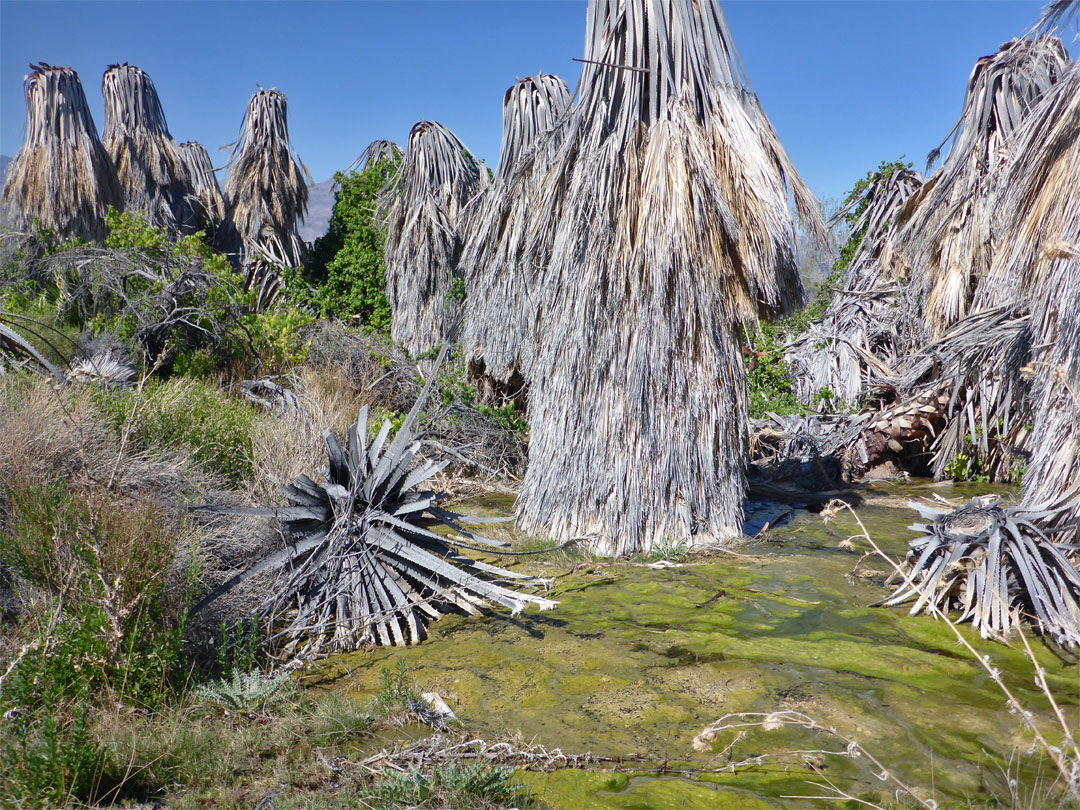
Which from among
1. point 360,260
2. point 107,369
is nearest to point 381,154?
point 360,260

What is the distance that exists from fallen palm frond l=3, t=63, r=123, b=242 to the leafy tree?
12.7 ft

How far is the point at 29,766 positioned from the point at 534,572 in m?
3.61

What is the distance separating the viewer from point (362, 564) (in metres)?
4.72

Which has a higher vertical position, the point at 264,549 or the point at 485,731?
the point at 264,549

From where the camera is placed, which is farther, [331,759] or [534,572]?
[534,572]

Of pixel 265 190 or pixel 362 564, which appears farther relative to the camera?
pixel 265 190

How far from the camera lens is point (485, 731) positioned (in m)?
3.51

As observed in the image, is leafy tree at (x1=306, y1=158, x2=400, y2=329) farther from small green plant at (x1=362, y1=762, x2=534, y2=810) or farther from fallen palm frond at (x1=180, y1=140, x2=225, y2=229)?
small green plant at (x1=362, y1=762, x2=534, y2=810)

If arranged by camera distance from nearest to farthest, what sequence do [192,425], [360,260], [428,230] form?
[192,425]
[428,230]
[360,260]

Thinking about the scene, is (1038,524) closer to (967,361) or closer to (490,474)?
(967,361)

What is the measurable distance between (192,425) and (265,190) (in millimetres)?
10197

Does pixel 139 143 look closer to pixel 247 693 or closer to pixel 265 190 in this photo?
pixel 265 190

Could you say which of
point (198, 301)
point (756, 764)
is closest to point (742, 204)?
point (756, 764)

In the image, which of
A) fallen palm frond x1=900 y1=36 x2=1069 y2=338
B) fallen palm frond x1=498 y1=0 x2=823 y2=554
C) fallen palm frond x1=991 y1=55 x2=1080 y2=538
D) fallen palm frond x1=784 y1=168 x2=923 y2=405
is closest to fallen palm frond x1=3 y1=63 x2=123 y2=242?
fallen palm frond x1=498 y1=0 x2=823 y2=554
